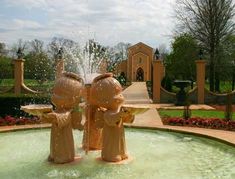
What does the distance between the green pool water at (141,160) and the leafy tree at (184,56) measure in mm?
23612

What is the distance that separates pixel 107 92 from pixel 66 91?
808 millimetres

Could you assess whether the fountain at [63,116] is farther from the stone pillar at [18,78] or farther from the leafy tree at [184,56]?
the leafy tree at [184,56]

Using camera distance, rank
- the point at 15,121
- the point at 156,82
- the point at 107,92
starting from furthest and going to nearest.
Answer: the point at 156,82, the point at 15,121, the point at 107,92

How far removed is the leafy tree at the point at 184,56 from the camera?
3353 cm

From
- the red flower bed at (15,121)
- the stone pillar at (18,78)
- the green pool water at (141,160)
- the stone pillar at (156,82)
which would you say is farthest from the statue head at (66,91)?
the stone pillar at (18,78)

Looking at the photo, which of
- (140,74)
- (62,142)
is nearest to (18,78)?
(62,142)

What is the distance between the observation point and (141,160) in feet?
25.6

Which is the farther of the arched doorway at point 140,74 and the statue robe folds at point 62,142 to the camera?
the arched doorway at point 140,74

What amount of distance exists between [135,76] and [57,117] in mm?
60397

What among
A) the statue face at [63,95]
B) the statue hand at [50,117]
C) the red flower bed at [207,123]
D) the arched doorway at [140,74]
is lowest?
the red flower bed at [207,123]

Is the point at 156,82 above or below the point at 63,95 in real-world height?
above

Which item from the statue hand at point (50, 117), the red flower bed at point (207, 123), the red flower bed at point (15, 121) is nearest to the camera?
the statue hand at point (50, 117)

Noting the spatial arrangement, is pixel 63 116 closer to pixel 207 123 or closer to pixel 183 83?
pixel 207 123

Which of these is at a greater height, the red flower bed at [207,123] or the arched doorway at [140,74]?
the arched doorway at [140,74]
